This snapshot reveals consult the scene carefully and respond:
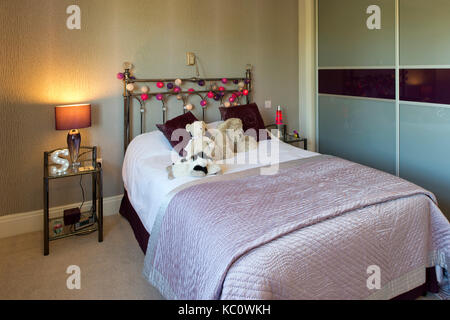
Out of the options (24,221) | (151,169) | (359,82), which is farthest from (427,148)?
(24,221)

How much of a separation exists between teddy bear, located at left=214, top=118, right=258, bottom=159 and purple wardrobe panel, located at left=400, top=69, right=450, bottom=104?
140 cm

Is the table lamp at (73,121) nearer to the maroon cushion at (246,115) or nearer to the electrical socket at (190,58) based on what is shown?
the electrical socket at (190,58)

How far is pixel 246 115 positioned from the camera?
356 centimetres

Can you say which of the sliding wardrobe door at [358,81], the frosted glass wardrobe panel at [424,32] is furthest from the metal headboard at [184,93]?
the frosted glass wardrobe panel at [424,32]

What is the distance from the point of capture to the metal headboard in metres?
3.30

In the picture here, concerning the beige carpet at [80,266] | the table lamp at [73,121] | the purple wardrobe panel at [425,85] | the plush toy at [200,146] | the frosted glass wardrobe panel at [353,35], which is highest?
the frosted glass wardrobe panel at [353,35]

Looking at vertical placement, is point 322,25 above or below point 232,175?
above

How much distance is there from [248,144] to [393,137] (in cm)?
138

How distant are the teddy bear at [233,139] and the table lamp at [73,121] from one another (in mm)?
1074

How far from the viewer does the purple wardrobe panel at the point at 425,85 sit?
2.85 meters

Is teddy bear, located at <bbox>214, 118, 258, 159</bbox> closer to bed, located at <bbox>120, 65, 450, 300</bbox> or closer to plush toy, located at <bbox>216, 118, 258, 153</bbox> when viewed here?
plush toy, located at <bbox>216, 118, 258, 153</bbox>

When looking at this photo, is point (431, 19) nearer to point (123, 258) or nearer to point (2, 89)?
point (123, 258)

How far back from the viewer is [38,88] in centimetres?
296
